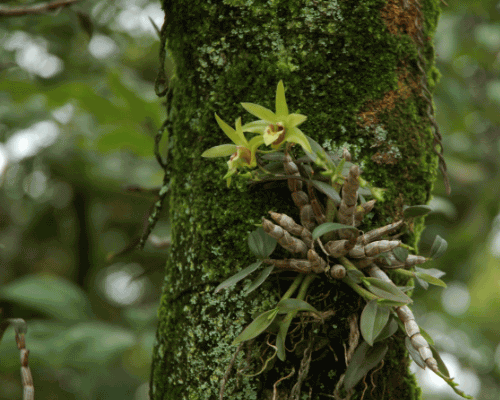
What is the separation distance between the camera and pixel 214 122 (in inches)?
31.4

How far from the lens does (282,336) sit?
645 mm

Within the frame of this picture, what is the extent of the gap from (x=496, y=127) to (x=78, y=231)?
12.4 ft

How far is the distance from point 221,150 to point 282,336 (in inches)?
11.4

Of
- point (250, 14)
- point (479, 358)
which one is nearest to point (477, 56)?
point (479, 358)

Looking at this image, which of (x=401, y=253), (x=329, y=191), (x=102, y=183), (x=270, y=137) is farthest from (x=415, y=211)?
(x=102, y=183)

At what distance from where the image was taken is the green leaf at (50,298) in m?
2.63

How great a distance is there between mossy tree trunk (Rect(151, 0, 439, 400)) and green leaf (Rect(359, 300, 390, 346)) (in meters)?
0.07

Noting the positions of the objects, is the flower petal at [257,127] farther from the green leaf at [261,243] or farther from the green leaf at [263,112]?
the green leaf at [261,243]

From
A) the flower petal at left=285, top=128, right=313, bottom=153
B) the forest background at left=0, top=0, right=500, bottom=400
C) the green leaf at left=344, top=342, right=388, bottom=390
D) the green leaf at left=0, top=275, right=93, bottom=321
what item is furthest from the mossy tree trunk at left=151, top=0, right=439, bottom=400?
the green leaf at left=0, top=275, right=93, bottom=321

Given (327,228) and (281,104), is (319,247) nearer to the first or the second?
(327,228)

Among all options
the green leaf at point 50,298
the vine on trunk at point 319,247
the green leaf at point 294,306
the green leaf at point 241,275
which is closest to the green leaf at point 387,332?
the vine on trunk at point 319,247

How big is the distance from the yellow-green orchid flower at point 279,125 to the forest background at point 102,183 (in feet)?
2.43

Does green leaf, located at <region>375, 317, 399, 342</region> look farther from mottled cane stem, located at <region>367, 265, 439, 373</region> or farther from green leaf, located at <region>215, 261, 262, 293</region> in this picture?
green leaf, located at <region>215, 261, 262, 293</region>

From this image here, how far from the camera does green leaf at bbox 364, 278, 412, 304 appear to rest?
610mm
